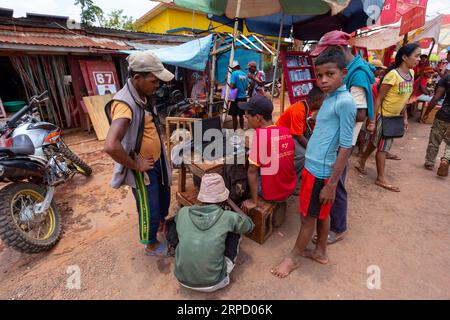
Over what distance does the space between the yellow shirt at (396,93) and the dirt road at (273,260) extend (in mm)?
1233

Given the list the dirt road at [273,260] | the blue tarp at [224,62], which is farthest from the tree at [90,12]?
the dirt road at [273,260]

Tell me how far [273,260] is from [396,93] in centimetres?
289

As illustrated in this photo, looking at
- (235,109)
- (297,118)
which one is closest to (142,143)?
(297,118)

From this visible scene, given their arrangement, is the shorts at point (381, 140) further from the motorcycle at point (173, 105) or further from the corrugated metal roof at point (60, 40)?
the corrugated metal roof at point (60, 40)

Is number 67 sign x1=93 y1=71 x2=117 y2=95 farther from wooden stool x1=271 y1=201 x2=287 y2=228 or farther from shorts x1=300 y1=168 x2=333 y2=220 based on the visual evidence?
shorts x1=300 y1=168 x2=333 y2=220

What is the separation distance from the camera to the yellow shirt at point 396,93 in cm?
329

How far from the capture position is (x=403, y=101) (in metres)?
3.42

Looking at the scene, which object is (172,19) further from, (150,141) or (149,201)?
(149,201)

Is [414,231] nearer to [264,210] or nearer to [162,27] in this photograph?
[264,210]

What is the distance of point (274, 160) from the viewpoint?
2.45m

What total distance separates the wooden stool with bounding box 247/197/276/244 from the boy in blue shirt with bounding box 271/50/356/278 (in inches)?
17.6

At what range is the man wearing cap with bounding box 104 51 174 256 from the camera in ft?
5.93
